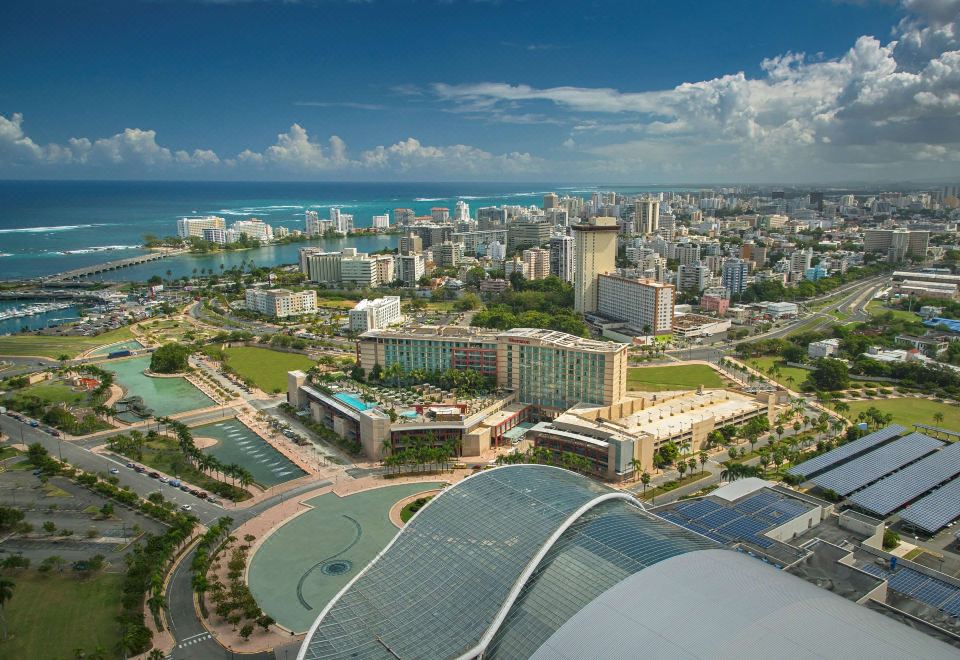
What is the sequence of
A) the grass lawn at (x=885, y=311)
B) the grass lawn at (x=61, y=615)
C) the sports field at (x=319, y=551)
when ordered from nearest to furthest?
the grass lawn at (x=61, y=615) < the sports field at (x=319, y=551) < the grass lawn at (x=885, y=311)

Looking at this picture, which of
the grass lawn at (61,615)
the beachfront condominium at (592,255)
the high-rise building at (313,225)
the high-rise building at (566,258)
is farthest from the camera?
the high-rise building at (313,225)

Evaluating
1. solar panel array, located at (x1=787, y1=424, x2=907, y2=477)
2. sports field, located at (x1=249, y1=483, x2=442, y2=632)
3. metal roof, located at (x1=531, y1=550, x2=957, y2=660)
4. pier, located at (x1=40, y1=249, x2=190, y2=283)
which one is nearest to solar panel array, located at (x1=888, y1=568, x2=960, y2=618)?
metal roof, located at (x1=531, y1=550, x2=957, y2=660)

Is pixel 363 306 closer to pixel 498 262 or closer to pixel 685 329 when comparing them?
pixel 685 329

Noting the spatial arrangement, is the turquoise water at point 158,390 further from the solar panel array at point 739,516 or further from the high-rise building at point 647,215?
the high-rise building at point 647,215

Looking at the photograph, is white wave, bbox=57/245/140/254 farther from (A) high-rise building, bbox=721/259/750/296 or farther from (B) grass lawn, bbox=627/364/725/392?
(B) grass lawn, bbox=627/364/725/392

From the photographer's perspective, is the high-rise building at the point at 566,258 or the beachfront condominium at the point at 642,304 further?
the high-rise building at the point at 566,258

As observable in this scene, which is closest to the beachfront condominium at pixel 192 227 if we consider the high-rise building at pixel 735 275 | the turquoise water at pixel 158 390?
the turquoise water at pixel 158 390
